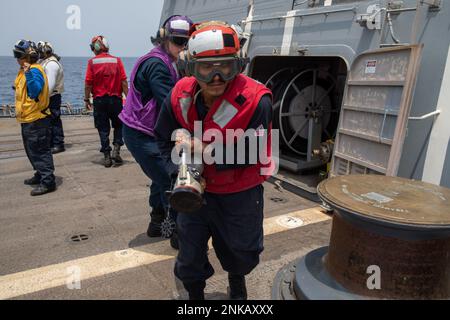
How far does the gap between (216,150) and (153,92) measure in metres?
1.17

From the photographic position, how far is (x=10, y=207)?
14.1 feet

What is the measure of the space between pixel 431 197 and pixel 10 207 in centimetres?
432

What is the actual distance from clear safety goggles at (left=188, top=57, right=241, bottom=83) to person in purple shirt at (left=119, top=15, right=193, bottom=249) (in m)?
1.05

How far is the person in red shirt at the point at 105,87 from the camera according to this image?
606 centimetres

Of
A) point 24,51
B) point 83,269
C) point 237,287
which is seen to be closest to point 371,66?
point 237,287

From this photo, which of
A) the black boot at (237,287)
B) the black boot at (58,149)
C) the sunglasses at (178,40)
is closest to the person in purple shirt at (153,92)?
the sunglasses at (178,40)

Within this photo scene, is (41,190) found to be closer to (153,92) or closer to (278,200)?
(153,92)

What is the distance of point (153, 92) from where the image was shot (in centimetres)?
296

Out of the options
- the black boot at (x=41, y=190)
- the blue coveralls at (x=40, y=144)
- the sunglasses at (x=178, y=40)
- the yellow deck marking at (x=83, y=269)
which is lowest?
the yellow deck marking at (x=83, y=269)

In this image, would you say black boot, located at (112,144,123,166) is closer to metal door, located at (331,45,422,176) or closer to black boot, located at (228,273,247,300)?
metal door, located at (331,45,422,176)

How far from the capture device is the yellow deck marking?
273 centimetres

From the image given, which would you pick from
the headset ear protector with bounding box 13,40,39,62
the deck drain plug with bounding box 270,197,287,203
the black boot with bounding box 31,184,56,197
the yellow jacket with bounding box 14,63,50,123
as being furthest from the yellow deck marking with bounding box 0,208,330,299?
the headset ear protector with bounding box 13,40,39,62

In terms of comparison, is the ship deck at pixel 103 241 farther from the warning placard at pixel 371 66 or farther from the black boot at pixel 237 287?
the warning placard at pixel 371 66
